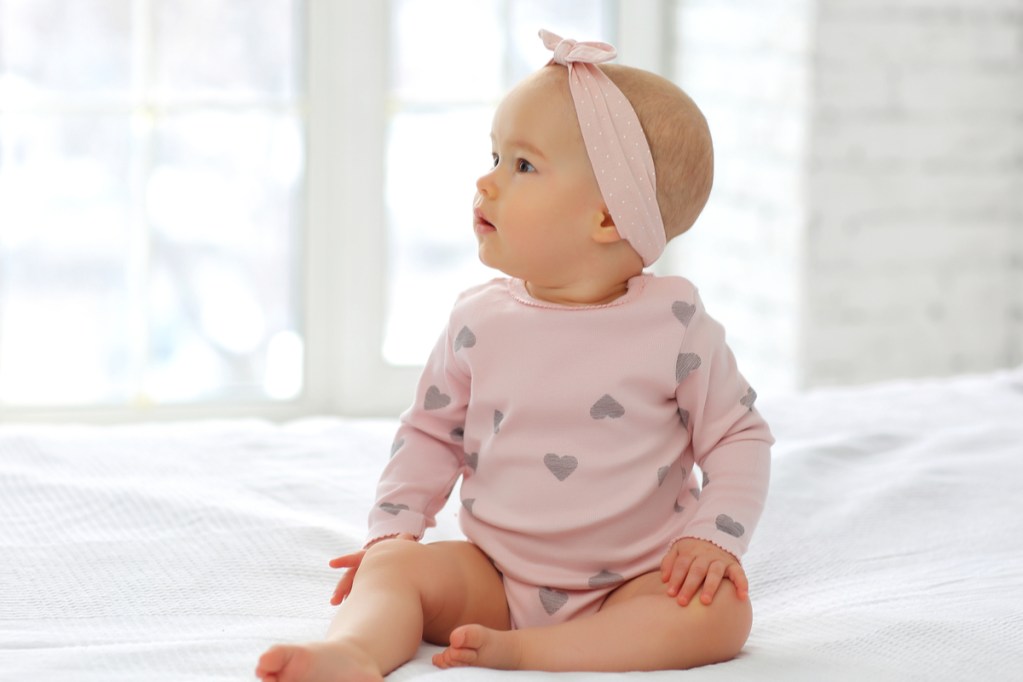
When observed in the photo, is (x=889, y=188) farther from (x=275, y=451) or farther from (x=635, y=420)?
(x=635, y=420)

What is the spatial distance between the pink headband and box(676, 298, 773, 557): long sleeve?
0.10 metres

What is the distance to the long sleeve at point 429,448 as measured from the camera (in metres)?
1.31

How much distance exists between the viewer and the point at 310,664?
1.00 meters

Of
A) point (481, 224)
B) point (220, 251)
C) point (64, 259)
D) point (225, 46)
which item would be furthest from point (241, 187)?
point (481, 224)

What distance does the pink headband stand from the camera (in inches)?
47.8

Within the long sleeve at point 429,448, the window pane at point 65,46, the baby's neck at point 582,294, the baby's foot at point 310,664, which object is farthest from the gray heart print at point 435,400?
the window pane at point 65,46

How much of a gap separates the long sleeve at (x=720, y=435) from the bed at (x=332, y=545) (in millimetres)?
108

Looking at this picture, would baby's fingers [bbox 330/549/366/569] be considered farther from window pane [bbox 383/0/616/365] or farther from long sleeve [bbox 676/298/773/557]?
window pane [bbox 383/0/616/365]

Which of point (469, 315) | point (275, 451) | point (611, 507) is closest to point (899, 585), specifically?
point (611, 507)

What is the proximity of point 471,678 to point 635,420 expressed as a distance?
283 millimetres

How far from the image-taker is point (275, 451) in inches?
69.0

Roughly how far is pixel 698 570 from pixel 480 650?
0.63 feet

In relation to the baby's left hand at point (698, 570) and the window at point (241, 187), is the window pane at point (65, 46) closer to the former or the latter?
the window at point (241, 187)

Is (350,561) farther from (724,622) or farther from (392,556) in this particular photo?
(724,622)
